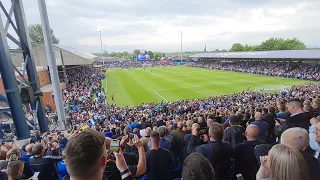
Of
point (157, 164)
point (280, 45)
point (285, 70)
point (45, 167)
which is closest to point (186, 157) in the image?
point (157, 164)

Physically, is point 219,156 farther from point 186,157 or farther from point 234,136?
point 234,136

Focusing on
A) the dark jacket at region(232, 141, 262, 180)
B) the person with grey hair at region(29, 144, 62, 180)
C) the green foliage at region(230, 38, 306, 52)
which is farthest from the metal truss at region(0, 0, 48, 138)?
the green foliage at region(230, 38, 306, 52)

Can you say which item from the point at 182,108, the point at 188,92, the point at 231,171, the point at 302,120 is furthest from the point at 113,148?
the point at 188,92

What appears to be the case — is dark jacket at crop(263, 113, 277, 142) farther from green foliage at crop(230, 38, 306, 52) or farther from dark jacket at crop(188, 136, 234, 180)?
green foliage at crop(230, 38, 306, 52)

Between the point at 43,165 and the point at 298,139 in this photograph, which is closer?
the point at 298,139

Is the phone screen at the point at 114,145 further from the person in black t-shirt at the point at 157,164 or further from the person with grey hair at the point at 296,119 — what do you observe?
the person with grey hair at the point at 296,119

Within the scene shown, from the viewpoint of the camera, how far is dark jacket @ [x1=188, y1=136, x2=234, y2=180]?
329cm

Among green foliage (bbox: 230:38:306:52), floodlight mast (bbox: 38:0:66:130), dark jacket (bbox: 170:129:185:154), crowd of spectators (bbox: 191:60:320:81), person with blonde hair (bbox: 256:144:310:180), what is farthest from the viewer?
green foliage (bbox: 230:38:306:52)

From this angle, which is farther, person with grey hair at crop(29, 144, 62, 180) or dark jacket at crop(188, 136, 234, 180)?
person with grey hair at crop(29, 144, 62, 180)

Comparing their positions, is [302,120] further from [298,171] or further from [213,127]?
[298,171]

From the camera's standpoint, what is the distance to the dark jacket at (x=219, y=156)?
10.8 ft

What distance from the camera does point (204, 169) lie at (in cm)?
189

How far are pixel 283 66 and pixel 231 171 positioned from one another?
50.4 meters

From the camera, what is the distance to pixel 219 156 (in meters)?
3.29
